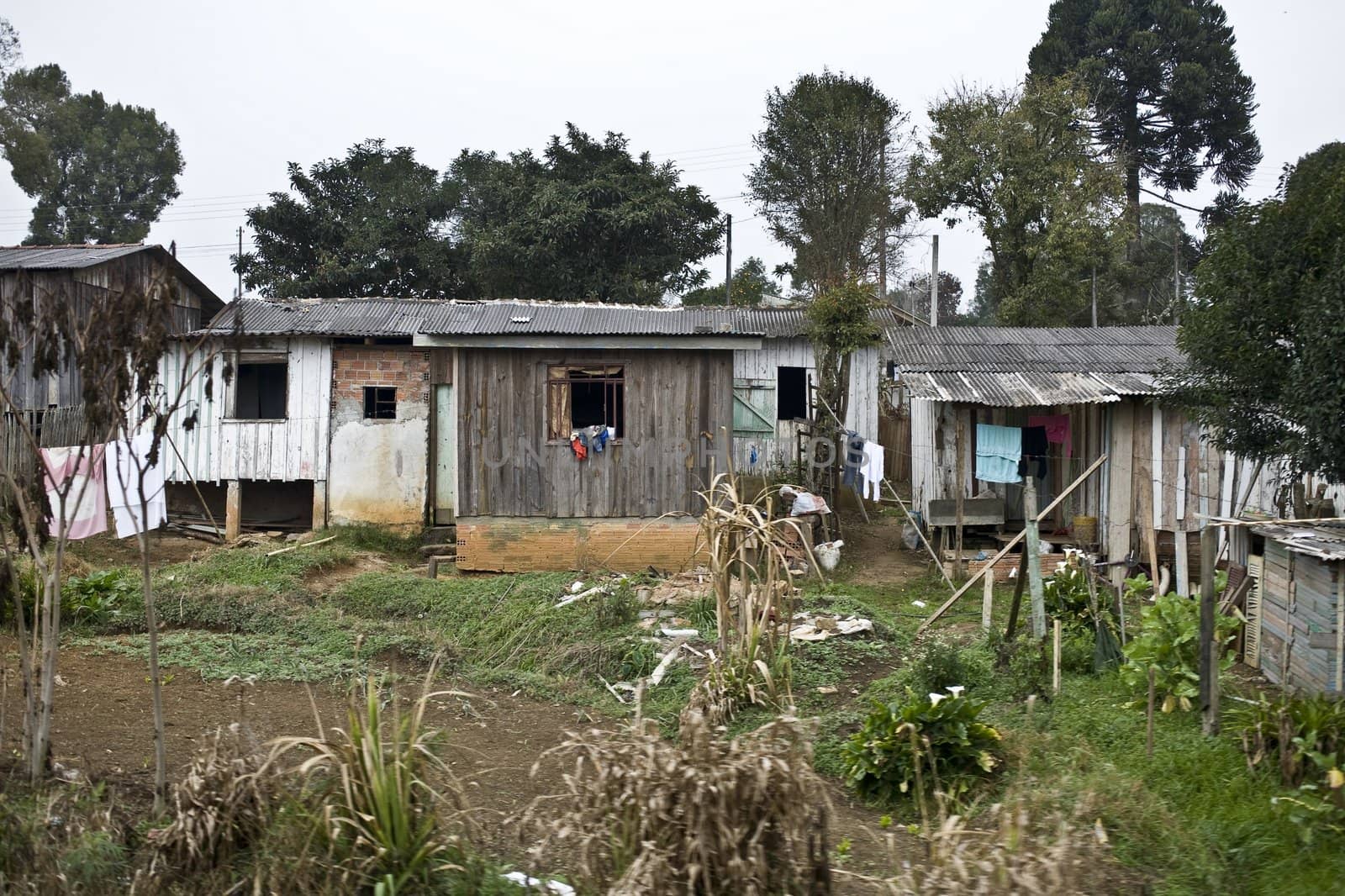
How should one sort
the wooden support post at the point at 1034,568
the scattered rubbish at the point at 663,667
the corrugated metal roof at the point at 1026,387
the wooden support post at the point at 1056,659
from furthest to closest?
the corrugated metal roof at the point at 1026,387, the scattered rubbish at the point at 663,667, the wooden support post at the point at 1034,568, the wooden support post at the point at 1056,659

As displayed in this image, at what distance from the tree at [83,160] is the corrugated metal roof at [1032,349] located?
25.6 metres

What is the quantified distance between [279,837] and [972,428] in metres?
11.8

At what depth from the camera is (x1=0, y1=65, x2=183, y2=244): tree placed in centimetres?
3017

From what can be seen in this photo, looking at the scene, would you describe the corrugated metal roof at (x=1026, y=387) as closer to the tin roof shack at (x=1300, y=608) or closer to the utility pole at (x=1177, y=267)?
the tin roof shack at (x=1300, y=608)

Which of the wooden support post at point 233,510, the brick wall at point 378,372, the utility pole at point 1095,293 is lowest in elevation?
the wooden support post at point 233,510

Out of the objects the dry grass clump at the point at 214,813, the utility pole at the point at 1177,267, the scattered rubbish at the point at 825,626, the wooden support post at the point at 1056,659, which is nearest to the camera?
the dry grass clump at the point at 214,813

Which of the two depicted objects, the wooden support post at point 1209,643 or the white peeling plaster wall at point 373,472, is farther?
the white peeling plaster wall at point 373,472

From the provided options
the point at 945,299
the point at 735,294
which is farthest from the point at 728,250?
the point at 945,299

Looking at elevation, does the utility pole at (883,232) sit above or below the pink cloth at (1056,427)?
above

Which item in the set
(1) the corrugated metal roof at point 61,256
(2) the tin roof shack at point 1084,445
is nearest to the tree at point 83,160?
(1) the corrugated metal roof at point 61,256

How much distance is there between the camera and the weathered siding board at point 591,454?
12969 mm

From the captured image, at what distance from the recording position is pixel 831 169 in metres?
24.5

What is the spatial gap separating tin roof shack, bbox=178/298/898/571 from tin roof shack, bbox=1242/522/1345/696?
21.2 feet

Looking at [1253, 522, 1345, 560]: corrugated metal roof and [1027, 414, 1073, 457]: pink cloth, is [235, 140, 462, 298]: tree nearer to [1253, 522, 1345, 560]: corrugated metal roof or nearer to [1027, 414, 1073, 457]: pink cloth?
[1027, 414, 1073, 457]: pink cloth
